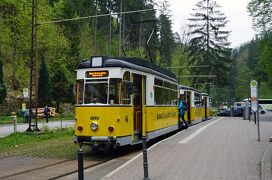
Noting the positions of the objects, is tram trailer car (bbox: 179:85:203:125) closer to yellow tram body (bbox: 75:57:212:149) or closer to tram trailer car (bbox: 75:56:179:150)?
yellow tram body (bbox: 75:57:212:149)

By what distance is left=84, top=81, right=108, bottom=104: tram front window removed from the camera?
14172mm

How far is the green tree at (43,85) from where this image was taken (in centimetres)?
4922

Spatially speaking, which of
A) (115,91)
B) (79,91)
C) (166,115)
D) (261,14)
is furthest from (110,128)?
(261,14)

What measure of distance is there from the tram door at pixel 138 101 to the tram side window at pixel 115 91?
1416mm

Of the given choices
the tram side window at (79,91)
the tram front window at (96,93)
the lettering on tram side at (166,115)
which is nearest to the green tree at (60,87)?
the lettering on tram side at (166,115)

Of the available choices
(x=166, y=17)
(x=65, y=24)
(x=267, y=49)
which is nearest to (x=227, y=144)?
(x=267, y=49)

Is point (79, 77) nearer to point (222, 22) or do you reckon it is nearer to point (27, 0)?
point (27, 0)

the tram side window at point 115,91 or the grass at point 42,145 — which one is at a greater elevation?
the tram side window at point 115,91

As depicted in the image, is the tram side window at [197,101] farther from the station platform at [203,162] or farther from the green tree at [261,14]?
the station platform at [203,162]

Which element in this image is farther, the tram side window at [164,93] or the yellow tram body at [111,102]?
the tram side window at [164,93]

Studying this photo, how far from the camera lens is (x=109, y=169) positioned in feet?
40.2

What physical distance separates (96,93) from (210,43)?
54.8m

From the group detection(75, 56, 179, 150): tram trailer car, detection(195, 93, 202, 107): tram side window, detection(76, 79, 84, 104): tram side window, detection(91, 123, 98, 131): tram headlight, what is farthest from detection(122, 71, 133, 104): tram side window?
detection(195, 93, 202, 107): tram side window

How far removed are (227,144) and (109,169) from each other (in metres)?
5.81
